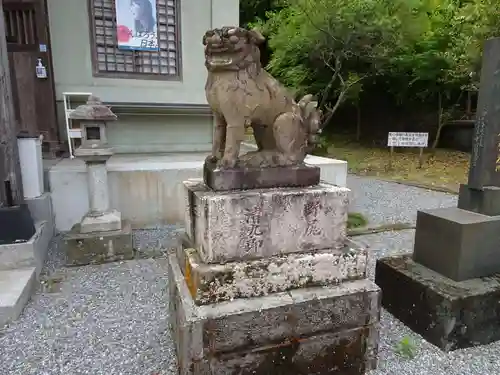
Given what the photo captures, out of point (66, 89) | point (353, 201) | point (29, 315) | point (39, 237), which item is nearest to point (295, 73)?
point (353, 201)

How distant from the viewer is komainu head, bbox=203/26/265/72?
1.89 metres

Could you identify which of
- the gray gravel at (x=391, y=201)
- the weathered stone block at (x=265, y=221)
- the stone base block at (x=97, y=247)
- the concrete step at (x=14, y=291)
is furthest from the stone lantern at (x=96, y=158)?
the gray gravel at (x=391, y=201)

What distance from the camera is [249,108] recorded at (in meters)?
2.02

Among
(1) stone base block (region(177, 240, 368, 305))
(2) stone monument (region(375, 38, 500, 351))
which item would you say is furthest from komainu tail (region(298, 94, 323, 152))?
(2) stone monument (region(375, 38, 500, 351))

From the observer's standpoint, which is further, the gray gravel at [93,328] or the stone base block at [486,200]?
the stone base block at [486,200]

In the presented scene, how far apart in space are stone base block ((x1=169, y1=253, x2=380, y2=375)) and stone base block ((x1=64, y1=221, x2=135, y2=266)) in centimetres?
202

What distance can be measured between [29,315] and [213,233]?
2059 millimetres

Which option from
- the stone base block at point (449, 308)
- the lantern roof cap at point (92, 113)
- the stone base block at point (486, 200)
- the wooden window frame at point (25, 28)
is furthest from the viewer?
the wooden window frame at point (25, 28)

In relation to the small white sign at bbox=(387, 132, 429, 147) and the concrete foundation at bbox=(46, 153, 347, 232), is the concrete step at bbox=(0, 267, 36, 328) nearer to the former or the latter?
the concrete foundation at bbox=(46, 153, 347, 232)

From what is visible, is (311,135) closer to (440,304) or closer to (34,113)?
(440,304)

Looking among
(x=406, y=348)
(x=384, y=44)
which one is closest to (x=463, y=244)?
(x=406, y=348)

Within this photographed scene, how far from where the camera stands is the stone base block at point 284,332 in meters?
1.89

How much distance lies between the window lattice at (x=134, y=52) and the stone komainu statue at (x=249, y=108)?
495 cm

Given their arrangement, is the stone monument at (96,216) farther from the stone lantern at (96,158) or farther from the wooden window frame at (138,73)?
the wooden window frame at (138,73)
